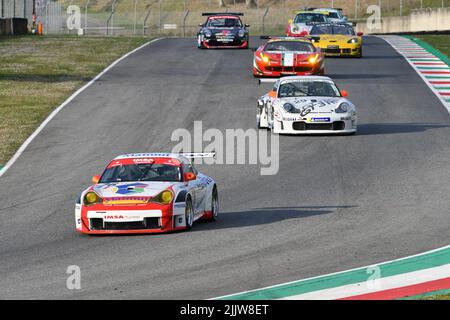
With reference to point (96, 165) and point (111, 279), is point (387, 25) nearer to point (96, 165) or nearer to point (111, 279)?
point (96, 165)

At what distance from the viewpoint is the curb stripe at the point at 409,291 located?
38.4 ft

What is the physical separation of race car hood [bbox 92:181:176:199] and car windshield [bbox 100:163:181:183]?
0.98 ft

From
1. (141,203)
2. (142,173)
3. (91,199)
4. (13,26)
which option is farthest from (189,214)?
(13,26)

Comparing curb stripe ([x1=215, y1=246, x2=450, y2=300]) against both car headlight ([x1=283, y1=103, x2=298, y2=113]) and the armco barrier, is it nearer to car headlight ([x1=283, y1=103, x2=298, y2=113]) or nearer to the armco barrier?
car headlight ([x1=283, y1=103, x2=298, y2=113])

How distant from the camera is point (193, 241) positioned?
15.5 m

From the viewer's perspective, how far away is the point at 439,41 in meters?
48.6

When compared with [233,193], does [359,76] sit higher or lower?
higher

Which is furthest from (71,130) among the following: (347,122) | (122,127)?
(347,122)

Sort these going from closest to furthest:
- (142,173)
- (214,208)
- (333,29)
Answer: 1. (142,173)
2. (214,208)
3. (333,29)

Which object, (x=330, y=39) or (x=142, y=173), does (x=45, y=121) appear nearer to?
(x=142, y=173)

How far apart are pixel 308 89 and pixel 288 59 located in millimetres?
6980

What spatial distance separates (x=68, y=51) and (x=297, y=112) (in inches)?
797

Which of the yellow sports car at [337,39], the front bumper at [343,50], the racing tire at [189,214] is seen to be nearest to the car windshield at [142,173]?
the racing tire at [189,214]

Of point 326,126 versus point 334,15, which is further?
point 334,15
